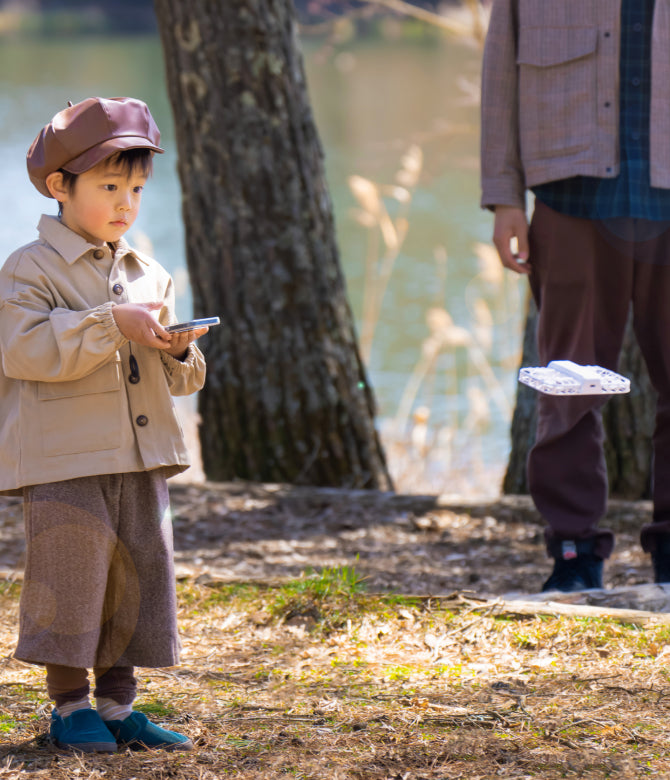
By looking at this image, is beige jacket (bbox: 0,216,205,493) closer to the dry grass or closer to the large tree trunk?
the dry grass

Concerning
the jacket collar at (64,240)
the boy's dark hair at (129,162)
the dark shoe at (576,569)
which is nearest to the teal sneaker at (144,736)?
the jacket collar at (64,240)

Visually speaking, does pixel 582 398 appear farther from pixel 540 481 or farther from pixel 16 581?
pixel 16 581

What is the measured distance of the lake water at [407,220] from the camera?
5461 mm

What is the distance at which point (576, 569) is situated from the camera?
278 cm

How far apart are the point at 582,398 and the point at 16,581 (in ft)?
5.55

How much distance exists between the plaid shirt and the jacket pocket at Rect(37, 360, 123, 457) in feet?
4.61

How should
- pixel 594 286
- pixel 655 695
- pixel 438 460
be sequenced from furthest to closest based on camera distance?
pixel 438 460 < pixel 594 286 < pixel 655 695

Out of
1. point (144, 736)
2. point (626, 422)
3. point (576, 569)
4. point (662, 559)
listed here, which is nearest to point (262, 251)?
point (626, 422)

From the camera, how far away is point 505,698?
6.80 feet

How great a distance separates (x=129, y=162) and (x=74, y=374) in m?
0.42

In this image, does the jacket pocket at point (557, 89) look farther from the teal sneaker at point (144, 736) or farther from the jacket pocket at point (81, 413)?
the teal sneaker at point (144, 736)

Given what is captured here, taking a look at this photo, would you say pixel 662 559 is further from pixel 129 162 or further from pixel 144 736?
pixel 129 162

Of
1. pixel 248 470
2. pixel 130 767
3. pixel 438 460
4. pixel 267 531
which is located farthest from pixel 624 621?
pixel 438 460

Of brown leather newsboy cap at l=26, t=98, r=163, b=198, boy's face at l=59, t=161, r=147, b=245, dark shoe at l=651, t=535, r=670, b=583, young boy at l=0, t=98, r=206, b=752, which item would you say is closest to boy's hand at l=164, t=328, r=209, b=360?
young boy at l=0, t=98, r=206, b=752
